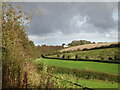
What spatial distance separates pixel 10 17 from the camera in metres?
9.48

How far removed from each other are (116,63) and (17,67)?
85.4ft

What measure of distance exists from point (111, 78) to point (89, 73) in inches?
133

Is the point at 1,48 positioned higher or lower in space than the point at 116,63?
higher

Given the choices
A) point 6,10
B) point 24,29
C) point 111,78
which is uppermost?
point 6,10

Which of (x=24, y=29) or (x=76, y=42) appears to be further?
(x=76, y=42)

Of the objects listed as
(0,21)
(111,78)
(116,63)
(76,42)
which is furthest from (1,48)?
(76,42)

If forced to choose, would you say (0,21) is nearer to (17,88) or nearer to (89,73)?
(17,88)

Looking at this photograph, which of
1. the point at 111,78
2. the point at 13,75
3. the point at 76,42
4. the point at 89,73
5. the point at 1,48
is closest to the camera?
the point at 13,75

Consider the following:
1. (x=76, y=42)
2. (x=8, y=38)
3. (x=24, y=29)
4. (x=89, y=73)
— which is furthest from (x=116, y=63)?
(x=76, y=42)

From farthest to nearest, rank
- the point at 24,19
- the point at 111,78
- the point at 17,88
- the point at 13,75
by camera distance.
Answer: the point at 111,78 → the point at 24,19 → the point at 13,75 → the point at 17,88

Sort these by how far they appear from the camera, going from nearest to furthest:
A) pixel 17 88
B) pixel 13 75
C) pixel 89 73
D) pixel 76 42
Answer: pixel 17 88 → pixel 13 75 → pixel 89 73 → pixel 76 42

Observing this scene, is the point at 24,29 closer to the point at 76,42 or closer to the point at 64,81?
the point at 64,81

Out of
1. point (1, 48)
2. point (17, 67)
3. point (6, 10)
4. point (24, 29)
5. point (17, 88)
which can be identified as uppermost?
point (6, 10)

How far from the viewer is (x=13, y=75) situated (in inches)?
288
